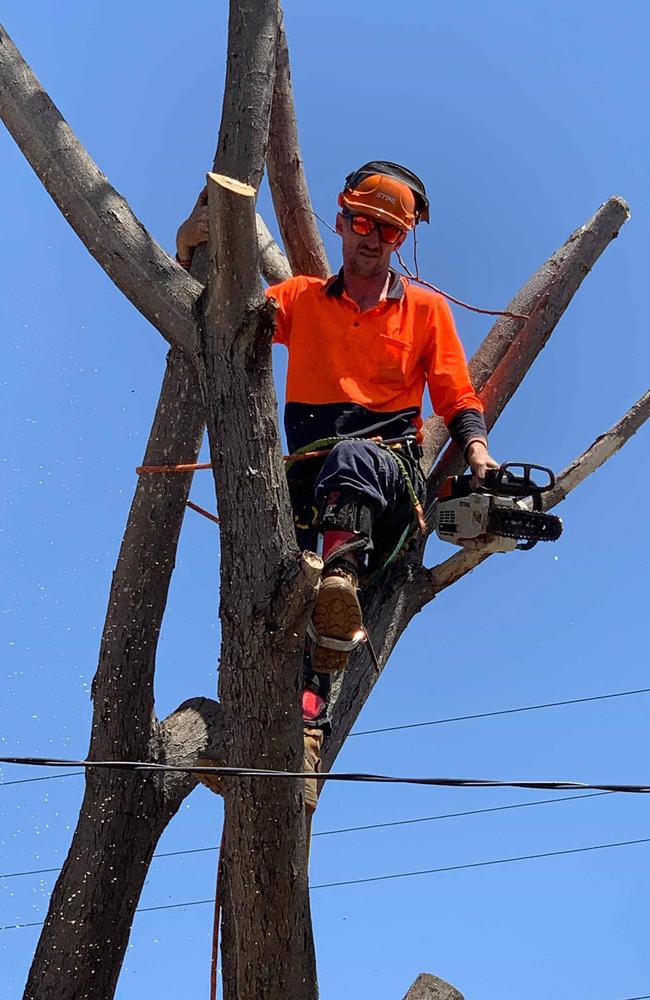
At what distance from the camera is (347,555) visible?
12.6 ft

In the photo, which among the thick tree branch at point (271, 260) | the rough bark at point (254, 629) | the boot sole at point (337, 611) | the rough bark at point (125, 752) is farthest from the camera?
the thick tree branch at point (271, 260)

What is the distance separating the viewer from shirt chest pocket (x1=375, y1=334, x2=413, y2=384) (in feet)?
14.8

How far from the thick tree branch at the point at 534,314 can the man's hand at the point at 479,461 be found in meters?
0.98

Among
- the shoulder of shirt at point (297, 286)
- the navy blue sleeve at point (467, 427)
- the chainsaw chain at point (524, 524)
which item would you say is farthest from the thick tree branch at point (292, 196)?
the chainsaw chain at point (524, 524)

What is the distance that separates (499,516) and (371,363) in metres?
0.73

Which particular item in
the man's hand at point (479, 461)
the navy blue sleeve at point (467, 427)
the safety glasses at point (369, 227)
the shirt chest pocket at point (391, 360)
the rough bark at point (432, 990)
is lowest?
the rough bark at point (432, 990)

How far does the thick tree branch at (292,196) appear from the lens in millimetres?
6020

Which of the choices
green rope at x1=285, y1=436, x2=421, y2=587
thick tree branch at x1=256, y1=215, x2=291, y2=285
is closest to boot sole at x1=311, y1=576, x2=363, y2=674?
green rope at x1=285, y1=436, x2=421, y2=587

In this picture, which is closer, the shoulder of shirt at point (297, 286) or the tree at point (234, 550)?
the tree at point (234, 550)

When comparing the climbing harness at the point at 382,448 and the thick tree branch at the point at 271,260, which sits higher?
the thick tree branch at the point at 271,260

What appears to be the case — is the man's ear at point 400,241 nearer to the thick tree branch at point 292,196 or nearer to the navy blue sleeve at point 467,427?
the navy blue sleeve at point 467,427

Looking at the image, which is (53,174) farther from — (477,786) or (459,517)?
(477,786)

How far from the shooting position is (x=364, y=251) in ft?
15.0

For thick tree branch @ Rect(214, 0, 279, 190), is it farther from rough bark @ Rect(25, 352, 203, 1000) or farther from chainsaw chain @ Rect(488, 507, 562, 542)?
chainsaw chain @ Rect(488, 507, 562, 542)
